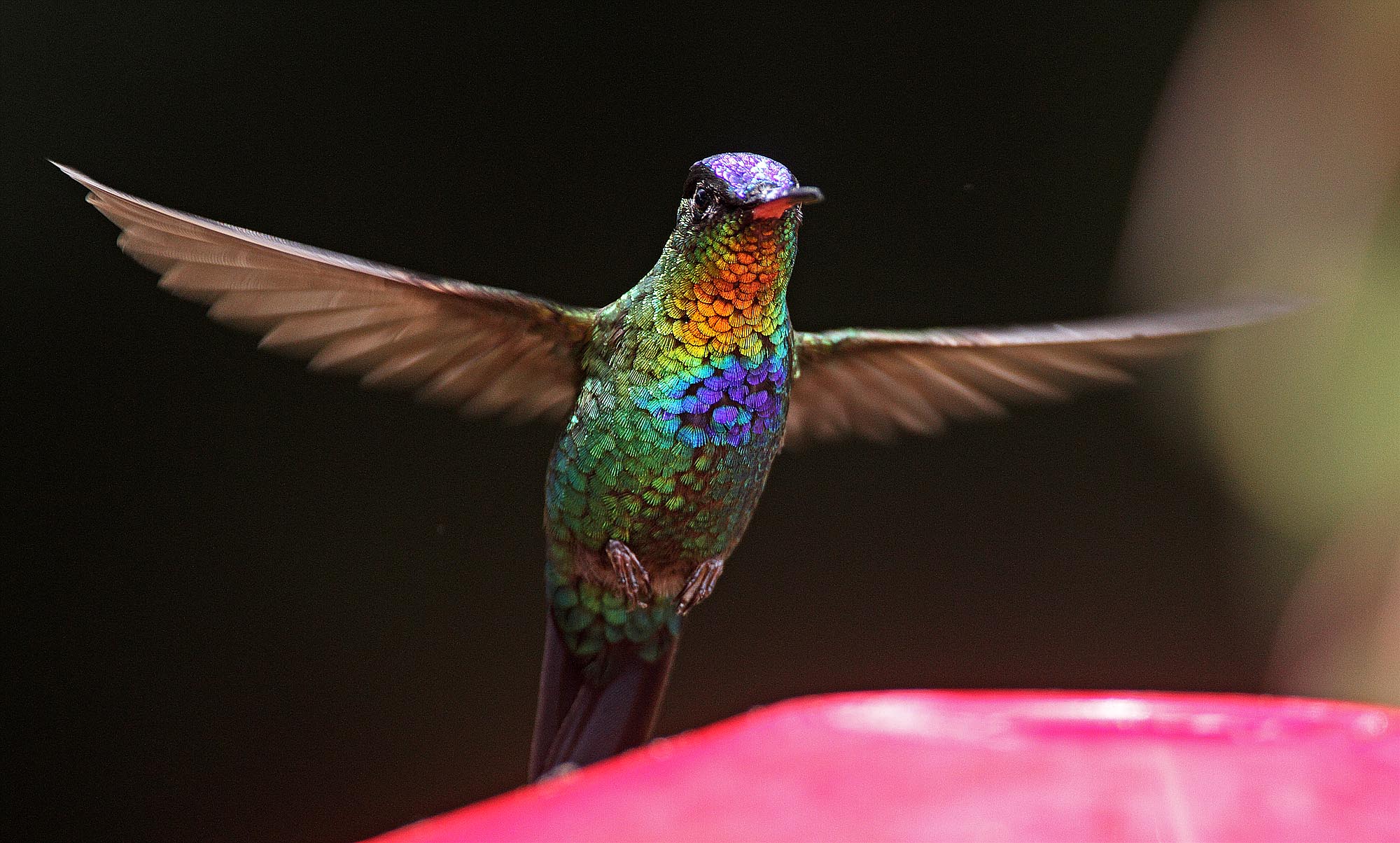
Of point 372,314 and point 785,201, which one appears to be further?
point 372,314

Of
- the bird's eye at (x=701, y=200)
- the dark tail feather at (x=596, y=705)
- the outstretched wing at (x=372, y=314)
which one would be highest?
the bird's eye at (x=701, y=200)

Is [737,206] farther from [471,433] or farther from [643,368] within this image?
[471,433]

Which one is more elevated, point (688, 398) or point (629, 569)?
point (688, 398)

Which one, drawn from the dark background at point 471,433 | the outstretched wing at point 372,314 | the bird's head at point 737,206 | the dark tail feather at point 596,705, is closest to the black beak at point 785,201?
the bird's head at point 737,206

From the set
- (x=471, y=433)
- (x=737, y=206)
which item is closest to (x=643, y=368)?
(x=737, y=206)

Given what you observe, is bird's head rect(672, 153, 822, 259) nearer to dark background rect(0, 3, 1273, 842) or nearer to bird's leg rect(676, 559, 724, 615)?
bird's leg rect(676, 559, 724, 615)

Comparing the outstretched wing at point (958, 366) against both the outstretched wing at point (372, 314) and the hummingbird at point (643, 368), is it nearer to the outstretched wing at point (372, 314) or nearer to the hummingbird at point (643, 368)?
the hummingbird at point (643, 368)

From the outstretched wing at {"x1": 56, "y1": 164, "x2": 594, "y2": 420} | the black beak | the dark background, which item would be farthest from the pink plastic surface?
the dark background

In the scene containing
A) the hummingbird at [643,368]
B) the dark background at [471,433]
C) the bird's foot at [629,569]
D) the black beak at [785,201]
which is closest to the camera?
the black beak at [785,201]
